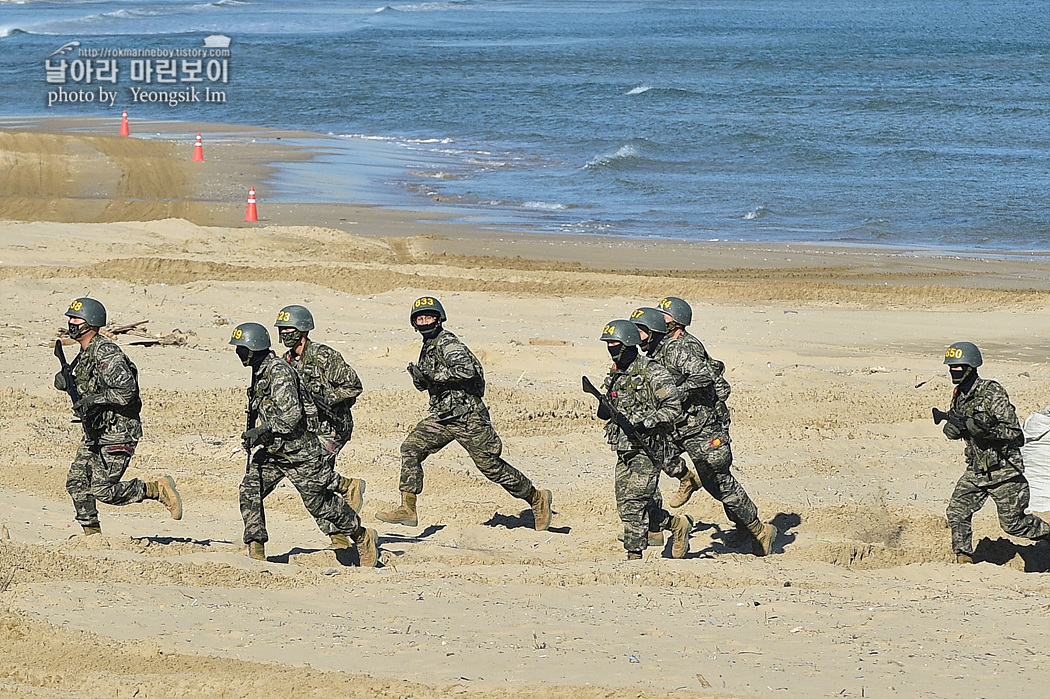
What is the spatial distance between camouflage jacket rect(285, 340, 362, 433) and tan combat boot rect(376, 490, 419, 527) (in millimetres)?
1122

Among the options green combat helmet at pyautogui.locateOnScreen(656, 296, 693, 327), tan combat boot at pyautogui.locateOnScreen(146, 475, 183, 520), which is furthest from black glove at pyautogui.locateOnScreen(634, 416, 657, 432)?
tan combat boot at pyautogui.locateOnScreen(146, 475, 183, 520)

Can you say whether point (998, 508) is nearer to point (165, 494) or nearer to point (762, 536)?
point (762, 536)

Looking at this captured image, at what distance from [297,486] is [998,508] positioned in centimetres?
475

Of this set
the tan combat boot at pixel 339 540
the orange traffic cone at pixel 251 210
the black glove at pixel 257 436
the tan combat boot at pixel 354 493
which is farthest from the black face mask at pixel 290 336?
the orange traffic cone at pixel 251 210

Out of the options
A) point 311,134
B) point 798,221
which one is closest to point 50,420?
point 798,221

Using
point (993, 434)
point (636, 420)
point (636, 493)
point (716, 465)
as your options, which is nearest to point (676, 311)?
point (636, 420)

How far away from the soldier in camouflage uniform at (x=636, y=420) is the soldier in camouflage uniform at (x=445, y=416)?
3.60ft

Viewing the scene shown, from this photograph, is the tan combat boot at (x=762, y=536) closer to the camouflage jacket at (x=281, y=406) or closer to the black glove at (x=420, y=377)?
the black glove at (x=420, y=377)

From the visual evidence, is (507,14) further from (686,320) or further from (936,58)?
(686,320)

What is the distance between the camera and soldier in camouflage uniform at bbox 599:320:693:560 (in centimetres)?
912

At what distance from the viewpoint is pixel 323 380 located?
930cm

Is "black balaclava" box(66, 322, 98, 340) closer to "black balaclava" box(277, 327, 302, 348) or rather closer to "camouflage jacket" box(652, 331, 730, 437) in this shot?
"black balaclava" box(277, 327, 302, 348)

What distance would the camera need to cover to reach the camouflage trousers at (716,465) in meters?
9.71

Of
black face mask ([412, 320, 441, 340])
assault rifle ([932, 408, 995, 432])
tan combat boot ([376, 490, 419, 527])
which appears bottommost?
tan combat boot ([376, 490, 419, 527])
